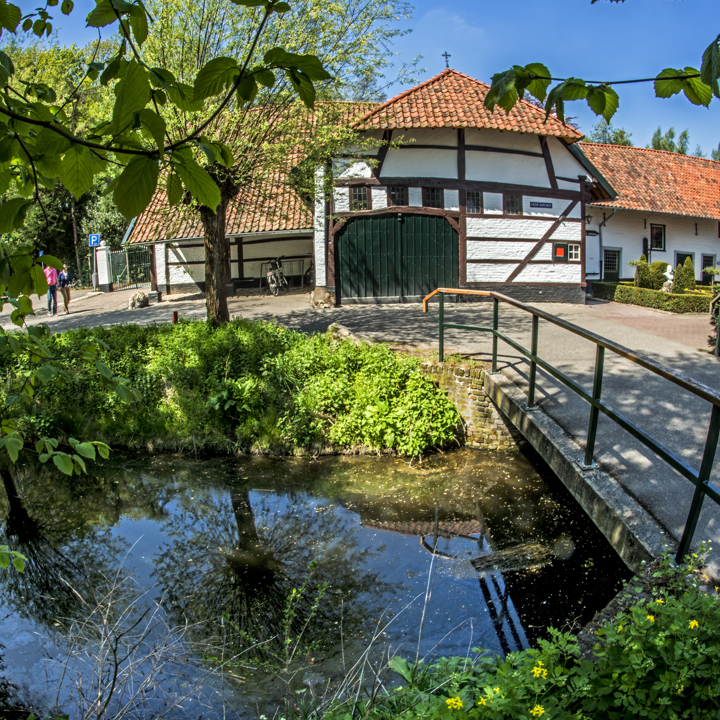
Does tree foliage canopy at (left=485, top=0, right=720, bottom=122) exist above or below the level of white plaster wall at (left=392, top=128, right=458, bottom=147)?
below

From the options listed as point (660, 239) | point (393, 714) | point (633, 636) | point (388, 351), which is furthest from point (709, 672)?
point (660, 239)

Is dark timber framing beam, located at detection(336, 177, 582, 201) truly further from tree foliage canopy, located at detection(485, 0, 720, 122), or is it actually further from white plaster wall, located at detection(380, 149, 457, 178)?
tree foliage canopy, located at detection(485, 0, 720, 122)

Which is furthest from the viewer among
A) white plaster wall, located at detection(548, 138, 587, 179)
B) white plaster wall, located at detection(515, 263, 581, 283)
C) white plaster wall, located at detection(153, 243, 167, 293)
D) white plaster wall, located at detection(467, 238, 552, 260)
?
white plaster wall, located at detection(153, 243, 167, 293)

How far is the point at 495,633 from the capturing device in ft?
14.2

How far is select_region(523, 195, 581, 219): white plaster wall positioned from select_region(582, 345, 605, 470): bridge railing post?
12.8 metres

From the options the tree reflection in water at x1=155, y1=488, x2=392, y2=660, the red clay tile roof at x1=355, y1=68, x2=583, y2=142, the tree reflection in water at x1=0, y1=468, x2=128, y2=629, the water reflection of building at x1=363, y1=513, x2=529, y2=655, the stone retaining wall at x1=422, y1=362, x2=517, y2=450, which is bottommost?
the tree reflection in water at x1=0, y1=468, x2=128, y2=629

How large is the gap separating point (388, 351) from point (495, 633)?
5.01 m

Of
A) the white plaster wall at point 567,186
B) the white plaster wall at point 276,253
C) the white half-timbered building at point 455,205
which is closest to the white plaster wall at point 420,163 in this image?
the white half-timbered building at point 455,205

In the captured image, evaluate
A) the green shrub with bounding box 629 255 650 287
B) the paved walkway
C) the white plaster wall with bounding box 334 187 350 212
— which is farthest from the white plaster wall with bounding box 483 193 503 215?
the green shrub with bounding box 629 255 650 287

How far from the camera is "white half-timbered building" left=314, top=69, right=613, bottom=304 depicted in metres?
15.4

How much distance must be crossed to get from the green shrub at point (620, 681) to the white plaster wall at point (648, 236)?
66.6 feet

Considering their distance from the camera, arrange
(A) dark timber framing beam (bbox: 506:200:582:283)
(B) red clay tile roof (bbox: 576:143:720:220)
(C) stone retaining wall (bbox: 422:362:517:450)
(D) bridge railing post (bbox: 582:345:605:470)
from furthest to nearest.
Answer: (B) red clay tile roof (bbox: 576:143:720:220) < (A) dark timber framing beam (bbox: 506:200:582:283) < (C) stone retaining wall (bbox: 422:362:517:450) < (D) bridge railing post (bbox: 582:345:605:470)

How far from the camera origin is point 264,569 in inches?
217

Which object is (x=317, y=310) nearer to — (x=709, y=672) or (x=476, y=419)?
(x=476, y=419)
